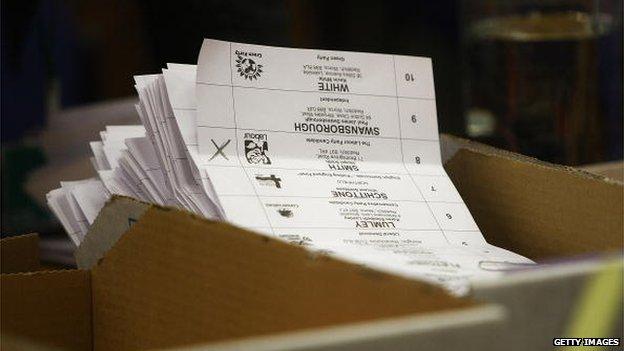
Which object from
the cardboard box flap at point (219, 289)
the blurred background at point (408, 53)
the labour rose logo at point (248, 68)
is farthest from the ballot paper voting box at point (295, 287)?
the blurred background at point (408, 53)

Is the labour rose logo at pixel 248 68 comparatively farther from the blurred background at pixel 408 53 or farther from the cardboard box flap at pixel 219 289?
the blurred background at pixel 408 53

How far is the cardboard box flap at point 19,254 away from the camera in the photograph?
3.68ft

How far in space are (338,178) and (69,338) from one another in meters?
0.33

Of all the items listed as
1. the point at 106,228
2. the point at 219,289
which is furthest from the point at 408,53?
the point at 219,289

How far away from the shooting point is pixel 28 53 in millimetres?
2865

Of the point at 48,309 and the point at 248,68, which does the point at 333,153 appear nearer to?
the point at 248,68

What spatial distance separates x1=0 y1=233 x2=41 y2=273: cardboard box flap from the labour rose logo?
0.31 m

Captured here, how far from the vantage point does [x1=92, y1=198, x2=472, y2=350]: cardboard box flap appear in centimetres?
71

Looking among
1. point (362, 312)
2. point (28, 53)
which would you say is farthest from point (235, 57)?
point (28, 53)

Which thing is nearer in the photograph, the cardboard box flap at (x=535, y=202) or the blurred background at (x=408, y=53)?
the cardboard box flap at (x=535, y=202)

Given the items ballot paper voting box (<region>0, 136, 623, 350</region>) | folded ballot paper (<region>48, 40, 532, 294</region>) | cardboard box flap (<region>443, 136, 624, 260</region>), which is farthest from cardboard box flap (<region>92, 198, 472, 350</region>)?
cardboard box flap (<region>443, 136, 624, 260</region>)

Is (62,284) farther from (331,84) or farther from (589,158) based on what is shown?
(589,158)

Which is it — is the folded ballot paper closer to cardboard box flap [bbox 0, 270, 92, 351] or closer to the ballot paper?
the ballot paper

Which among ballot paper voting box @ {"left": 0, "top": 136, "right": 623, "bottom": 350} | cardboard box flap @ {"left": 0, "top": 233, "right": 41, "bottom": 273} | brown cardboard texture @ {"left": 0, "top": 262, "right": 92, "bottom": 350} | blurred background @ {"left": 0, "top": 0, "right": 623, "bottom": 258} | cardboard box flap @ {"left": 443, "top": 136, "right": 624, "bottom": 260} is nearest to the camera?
ballot paper voting box @ {"left": 0, "top": 136, "right": 623, "bottom": 350}
